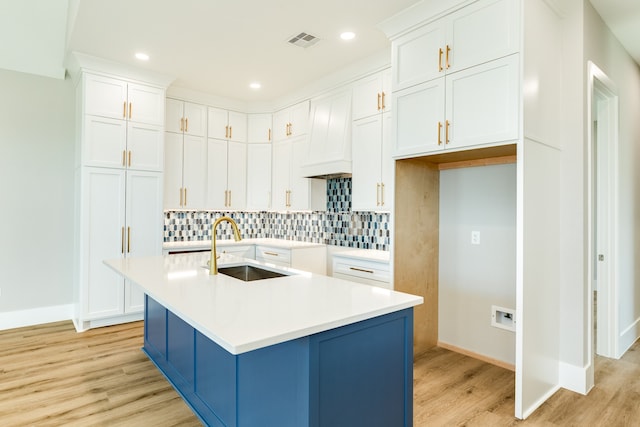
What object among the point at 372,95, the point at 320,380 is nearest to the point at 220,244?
the point at 372,95

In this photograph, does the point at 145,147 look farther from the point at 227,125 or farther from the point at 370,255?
the point at 370,255

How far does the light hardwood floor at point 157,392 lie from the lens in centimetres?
221

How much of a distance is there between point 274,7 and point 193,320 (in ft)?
7.50

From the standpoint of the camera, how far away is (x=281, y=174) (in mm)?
4781

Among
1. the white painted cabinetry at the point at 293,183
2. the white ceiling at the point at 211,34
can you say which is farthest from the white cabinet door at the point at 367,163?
the white painted cabinetry at the point at 293,183

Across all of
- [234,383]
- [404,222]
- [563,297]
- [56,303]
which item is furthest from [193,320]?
[56,303]

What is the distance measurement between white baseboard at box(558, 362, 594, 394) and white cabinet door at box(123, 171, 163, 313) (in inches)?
149

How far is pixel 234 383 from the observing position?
185 centimetres

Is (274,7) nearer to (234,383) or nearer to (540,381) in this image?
(234,383)

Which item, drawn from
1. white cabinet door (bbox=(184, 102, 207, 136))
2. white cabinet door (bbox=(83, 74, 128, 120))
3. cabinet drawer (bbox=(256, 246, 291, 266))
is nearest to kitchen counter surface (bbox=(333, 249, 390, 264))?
cabinet drawer (bbox=(256, 246, 291, 266))

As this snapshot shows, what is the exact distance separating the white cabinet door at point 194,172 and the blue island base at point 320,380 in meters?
2.67

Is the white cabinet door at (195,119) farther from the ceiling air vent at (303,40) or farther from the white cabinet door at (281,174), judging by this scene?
the ceiling air vent at (303,40)

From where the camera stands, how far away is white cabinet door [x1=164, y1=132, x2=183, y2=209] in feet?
→ 14.3

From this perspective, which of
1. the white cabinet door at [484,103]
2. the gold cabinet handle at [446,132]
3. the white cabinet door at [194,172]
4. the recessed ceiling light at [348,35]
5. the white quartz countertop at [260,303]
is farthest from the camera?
the white cabinet door at [194,172]
